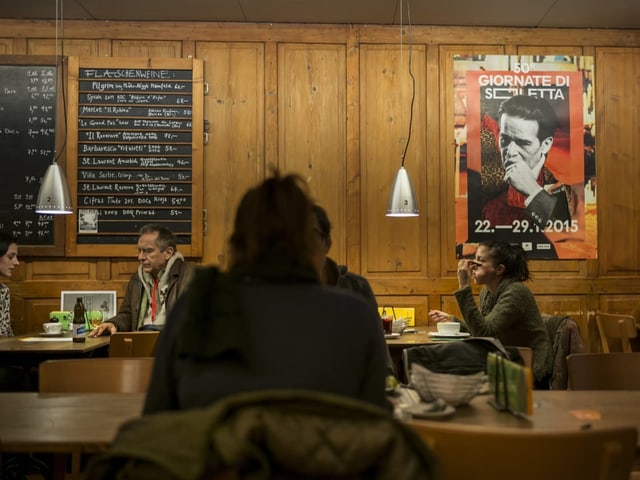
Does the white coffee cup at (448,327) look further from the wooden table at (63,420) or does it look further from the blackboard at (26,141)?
the blackboard at (26,141)

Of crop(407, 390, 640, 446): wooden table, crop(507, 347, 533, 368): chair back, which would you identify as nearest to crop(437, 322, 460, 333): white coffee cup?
crop(507, 347, 533, 368): chair back

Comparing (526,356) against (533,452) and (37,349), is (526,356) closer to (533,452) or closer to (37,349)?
(533,452)

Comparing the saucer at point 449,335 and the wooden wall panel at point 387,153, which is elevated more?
the wooden wall panel at point 387,153

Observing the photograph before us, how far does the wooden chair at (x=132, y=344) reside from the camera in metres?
3.54

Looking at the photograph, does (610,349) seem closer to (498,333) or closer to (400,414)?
(498,333)

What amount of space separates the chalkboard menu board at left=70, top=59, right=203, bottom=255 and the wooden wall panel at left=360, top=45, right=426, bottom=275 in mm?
1364

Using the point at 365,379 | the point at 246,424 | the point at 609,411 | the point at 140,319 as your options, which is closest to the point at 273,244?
the point at 365,379

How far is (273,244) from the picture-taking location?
60.1 inches

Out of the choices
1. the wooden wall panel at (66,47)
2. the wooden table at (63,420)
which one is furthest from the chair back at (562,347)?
the wooden wall panel at (66,47)

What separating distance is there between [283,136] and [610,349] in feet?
10.5

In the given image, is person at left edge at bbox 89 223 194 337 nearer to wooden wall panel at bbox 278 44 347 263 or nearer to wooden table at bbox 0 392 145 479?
wooden wall panel at bbox 278 44 347 263

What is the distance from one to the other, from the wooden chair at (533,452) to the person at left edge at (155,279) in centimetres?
330

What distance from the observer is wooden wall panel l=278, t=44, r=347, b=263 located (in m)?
5.51

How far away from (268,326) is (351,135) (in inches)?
167
